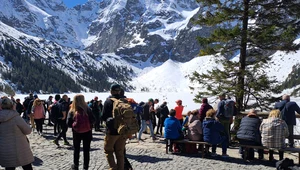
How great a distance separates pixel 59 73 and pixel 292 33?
17441cm

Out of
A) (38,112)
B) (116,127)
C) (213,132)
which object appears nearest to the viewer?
(116,127)

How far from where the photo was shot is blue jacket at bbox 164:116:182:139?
977 cm

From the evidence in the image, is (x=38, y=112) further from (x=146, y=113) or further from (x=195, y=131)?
(x=195, y=131)

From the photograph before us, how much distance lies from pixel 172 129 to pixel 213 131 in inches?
56.1

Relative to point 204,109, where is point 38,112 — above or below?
below

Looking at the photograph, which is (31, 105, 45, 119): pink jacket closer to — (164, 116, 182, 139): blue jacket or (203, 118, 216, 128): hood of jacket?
(164, 116, 182, 139): blue jacket

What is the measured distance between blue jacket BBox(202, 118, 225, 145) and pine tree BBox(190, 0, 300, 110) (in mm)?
2866

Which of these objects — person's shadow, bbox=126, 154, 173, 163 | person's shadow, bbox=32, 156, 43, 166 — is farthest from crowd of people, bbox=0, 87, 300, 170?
person's shadow, bbox=32, 156, 43, 166

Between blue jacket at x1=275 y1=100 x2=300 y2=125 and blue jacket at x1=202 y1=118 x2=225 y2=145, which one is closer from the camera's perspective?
blue jacket at x1=202 y1=118 x2=225 y2=145

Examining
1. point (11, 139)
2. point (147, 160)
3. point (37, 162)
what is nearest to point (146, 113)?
point (147, 160)

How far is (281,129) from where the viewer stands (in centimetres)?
827

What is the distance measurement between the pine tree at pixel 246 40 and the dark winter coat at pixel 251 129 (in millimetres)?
2804

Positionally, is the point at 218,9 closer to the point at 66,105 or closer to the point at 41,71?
the point at 66,105

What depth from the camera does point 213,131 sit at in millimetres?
9055
